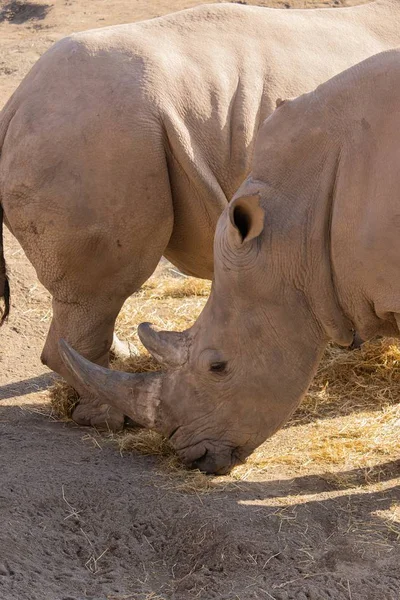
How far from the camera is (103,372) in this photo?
211 inches

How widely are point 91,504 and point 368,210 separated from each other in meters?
1.79

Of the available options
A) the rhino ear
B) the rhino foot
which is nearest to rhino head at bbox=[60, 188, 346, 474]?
the rhino ear

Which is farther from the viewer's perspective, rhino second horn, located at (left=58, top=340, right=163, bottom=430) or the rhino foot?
the rhino foot

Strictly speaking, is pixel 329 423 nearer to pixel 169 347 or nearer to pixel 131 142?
pixel 169 347

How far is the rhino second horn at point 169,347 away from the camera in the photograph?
5.20m

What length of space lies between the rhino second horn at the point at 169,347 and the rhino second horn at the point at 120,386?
0.33 ft

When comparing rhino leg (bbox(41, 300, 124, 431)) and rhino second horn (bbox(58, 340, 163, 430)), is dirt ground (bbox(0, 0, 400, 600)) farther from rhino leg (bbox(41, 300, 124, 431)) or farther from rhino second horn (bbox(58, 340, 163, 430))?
rhino second horn (bbox(58, 340, 163, 430))

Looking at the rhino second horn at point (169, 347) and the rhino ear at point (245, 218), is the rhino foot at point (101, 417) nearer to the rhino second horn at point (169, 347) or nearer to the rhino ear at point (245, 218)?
the rhino second horn at point (169, 347)

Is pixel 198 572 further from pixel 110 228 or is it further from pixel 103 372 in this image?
pixel 110 228

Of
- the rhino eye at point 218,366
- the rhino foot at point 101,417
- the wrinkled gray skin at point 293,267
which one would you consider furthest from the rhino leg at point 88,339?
the rhino eye at point 218,366

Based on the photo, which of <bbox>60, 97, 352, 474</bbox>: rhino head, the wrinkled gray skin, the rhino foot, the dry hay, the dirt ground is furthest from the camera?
the rhino foot

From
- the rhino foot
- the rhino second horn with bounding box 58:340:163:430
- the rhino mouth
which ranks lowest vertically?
the rhino foot

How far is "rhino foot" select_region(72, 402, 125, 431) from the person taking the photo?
6020 mm

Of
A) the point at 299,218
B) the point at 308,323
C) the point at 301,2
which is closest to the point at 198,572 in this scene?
the point at 308,323
